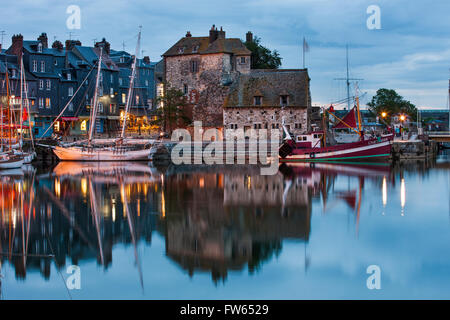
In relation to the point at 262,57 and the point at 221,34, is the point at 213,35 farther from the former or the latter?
the point at 262,57

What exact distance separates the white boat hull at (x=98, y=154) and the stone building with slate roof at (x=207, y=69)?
40.5ft

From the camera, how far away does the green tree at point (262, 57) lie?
8188 cm

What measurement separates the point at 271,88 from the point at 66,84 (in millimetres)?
26106

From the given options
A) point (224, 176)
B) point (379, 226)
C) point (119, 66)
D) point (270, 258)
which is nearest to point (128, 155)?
point (224, 176)

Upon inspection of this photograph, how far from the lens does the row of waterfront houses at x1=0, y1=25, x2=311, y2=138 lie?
66062 mm

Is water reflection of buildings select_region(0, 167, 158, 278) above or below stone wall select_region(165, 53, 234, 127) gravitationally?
below

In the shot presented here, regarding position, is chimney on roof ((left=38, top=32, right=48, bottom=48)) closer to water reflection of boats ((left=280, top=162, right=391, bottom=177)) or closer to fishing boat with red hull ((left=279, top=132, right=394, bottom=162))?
fishing boat with red hull ((left=279, top=132, right=394, bottom=162))

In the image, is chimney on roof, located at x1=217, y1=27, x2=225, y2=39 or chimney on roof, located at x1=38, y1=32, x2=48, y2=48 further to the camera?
chimney on roof, located at x1=38, y1=32, x2=48, y2=48

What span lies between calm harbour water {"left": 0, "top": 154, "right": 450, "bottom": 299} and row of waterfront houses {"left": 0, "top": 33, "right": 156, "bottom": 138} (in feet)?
117

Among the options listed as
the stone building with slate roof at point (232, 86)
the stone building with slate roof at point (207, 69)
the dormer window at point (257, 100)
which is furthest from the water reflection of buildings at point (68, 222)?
the stone building with slate roof at point (207, 69)

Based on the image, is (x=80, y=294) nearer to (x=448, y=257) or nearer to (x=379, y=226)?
(x=448, y=257)

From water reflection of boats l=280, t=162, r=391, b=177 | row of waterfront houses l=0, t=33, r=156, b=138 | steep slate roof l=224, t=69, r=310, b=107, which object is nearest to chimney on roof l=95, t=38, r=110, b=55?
row of waterfront houses l=0, t=33, r=156, b=138

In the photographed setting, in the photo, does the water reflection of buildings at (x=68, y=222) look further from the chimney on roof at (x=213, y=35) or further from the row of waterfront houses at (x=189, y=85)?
the chimney on roof at (x=213, y=35)

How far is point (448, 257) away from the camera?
18047mm
